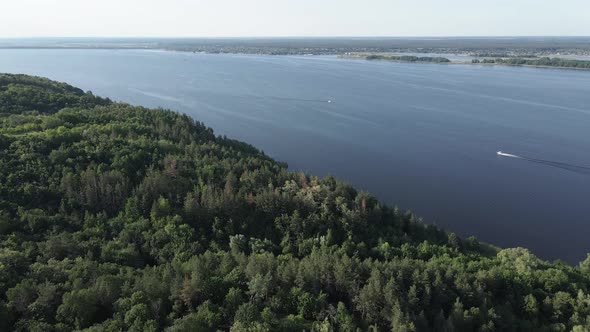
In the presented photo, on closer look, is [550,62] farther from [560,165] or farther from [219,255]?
[219,255]

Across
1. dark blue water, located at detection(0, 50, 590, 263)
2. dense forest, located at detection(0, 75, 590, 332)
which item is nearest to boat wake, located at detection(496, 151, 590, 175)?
dark blue water, located at detection(0, 50, 590, 263)

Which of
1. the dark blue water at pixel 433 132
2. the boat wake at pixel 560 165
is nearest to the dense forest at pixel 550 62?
the dark blue water at pixel 433 132

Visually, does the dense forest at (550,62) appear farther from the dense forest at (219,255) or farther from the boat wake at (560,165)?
the dense forest at (219,255)

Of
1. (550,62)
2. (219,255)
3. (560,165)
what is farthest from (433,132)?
(550,62)

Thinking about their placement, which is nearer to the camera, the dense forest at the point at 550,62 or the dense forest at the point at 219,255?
the dense forest at the point at 219,255

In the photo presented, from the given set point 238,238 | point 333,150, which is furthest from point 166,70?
point 238,238
